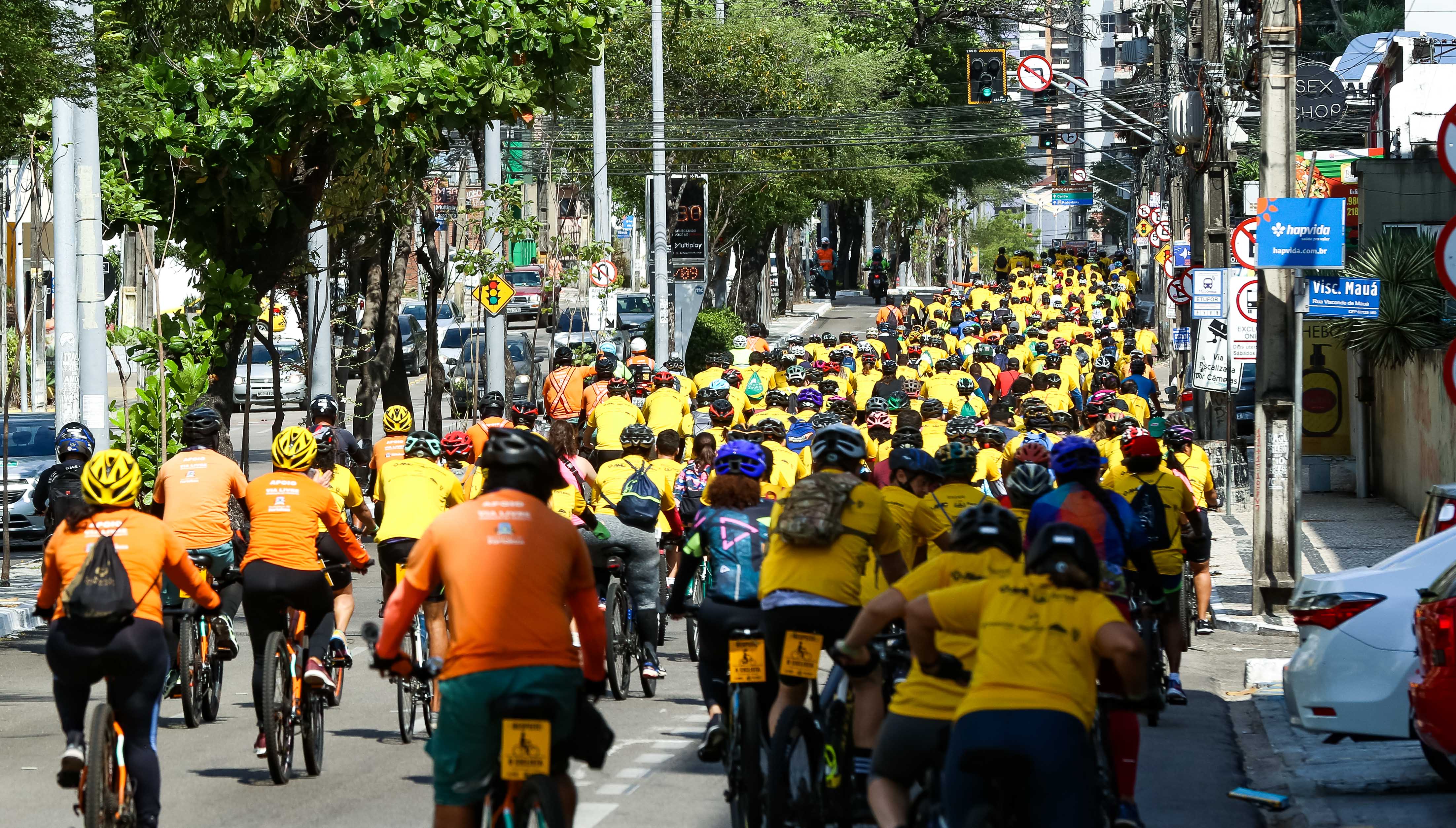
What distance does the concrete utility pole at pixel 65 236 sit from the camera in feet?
52.0

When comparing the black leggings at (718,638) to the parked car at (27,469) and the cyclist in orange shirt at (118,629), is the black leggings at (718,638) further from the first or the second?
the parked car at (27,469)

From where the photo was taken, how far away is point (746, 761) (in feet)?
24.1

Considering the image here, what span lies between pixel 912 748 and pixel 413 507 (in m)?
4.90

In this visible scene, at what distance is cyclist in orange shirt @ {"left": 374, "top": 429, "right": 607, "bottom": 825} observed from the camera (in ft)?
18.5

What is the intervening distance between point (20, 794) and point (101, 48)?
662 cm

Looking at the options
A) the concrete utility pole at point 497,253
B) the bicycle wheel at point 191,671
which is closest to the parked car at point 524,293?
the concrete utility pole at point 497,253

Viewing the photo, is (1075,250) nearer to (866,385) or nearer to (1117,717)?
(866,385)

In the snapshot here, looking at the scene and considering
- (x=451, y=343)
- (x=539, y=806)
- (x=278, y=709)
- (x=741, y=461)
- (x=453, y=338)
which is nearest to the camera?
(x=539, y=806)

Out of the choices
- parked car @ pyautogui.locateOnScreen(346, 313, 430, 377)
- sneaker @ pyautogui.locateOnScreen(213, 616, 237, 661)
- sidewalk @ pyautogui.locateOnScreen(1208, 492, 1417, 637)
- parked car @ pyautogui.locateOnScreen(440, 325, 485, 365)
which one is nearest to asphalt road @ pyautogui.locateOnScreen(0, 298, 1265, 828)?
sneaker @ pyautogui.locateOnScreen(213, 616, 237, 661)

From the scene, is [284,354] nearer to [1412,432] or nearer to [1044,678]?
[1412,432]

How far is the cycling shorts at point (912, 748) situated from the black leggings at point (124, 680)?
9.26ft

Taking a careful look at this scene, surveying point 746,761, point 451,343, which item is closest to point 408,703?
point 746,761

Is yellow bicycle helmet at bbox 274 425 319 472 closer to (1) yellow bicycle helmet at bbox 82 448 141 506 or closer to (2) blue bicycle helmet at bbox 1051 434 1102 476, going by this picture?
(1) yellow bicycle helmet at bbox 82 448 141 506

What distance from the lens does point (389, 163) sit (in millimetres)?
18609
